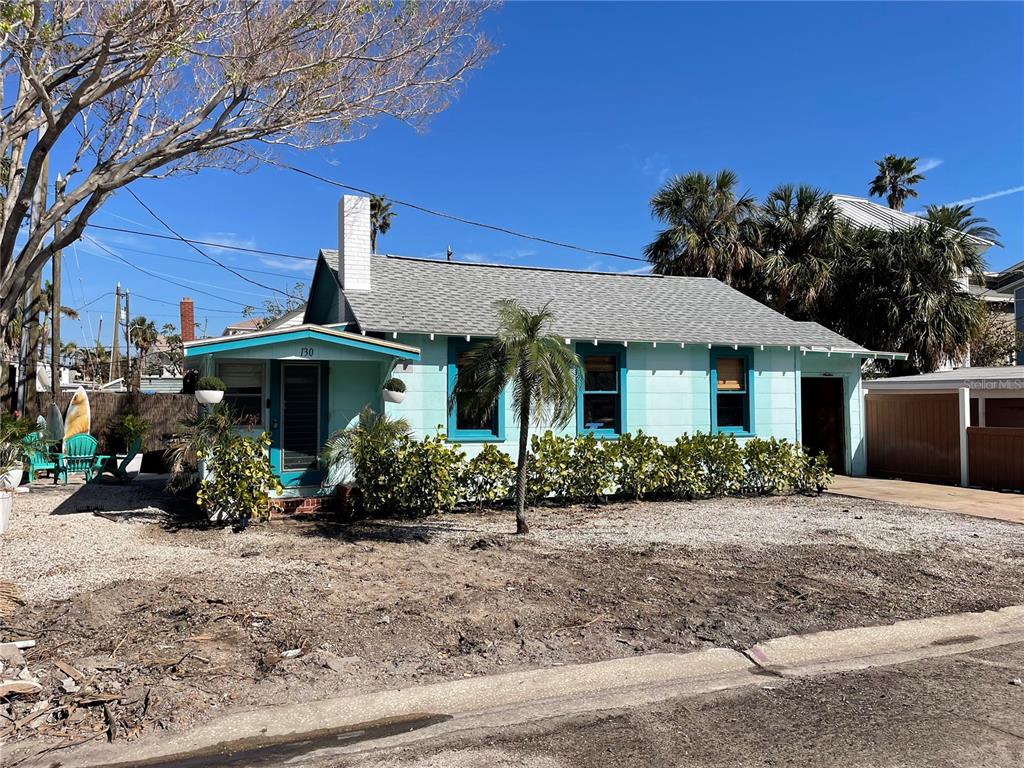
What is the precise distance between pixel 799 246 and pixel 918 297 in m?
3.91

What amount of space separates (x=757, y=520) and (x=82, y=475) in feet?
50.2

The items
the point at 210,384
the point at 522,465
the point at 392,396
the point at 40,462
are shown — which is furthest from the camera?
the point at 40,462

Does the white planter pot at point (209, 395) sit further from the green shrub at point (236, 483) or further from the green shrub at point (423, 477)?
the green shrub at point (423, 477)

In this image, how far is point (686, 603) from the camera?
648 cm

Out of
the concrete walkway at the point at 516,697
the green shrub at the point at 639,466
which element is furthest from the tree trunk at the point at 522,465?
the concrete walkway at the point at 516,697

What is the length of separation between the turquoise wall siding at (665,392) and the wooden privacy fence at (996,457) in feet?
11.6

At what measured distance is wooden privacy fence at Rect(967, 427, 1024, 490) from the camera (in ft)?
→ 44.8

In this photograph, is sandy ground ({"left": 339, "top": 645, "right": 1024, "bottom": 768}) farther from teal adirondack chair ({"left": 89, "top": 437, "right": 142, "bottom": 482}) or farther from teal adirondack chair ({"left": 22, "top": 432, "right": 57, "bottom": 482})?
teal adirondack chair ({"left": 22, "top": 432, "right": 57, "bottom": 482})

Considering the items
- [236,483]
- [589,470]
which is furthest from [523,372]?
[236,483]

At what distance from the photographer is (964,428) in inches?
572

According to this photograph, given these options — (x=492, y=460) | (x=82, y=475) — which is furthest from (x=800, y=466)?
(x=82, y=475)

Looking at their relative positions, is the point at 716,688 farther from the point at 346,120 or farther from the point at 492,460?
the point at 346,120

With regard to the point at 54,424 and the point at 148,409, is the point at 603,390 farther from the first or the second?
the point at 54,424

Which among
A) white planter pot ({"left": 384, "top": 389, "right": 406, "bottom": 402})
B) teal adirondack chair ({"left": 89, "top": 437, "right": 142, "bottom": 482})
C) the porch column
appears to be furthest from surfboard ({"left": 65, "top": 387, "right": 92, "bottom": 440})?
the porch column
